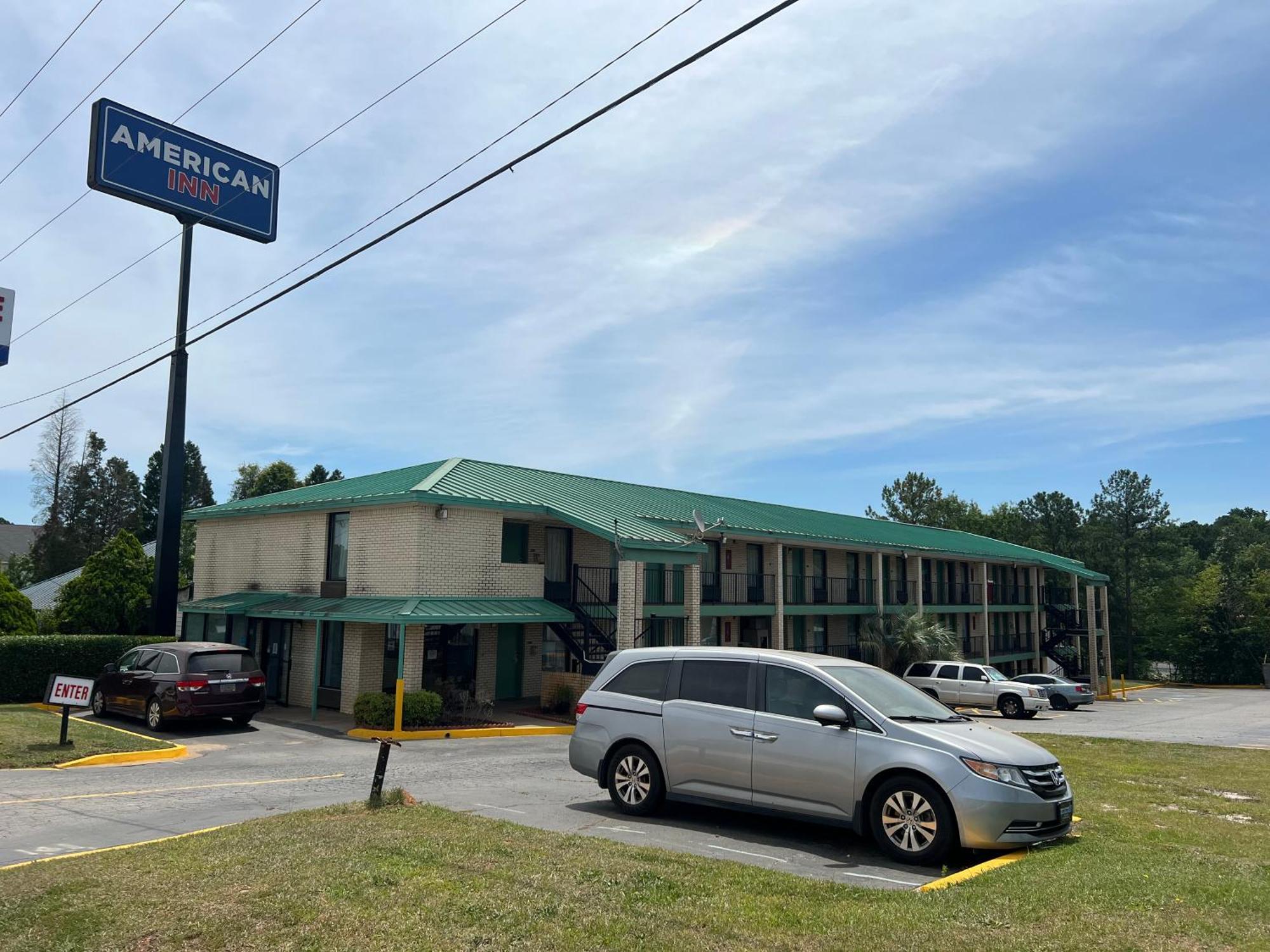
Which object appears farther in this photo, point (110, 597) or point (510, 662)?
point (110, 597)

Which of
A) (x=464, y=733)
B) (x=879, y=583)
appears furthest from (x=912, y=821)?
(x=879, y=583)

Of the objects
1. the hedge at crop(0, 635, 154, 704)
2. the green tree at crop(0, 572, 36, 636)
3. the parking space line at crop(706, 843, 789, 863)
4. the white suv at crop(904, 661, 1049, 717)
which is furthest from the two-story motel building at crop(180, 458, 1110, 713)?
the parking space line at crop(706, 843, 789, 863)

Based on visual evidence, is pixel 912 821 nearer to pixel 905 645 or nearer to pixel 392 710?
pixel 392 710

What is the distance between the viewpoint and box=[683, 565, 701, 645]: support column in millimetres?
25062

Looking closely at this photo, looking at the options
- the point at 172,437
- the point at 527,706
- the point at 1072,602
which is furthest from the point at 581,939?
the point at 1072,602

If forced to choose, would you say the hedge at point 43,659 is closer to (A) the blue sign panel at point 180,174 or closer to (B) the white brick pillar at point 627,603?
(A) the blue sign panel at point 180,174

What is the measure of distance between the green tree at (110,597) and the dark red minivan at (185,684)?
10.6 metres

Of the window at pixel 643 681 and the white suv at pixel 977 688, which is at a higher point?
the window at pixel 643 681

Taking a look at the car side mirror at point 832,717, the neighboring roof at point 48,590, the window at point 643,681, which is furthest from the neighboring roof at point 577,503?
the neighboring roof at point 48,590

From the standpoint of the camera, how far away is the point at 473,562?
22422 mm

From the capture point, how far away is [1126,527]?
250 feet

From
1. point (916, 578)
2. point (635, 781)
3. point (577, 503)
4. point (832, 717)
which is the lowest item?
point (635, 781)

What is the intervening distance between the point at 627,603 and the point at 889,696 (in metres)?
14.6

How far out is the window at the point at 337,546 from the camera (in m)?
23.8
